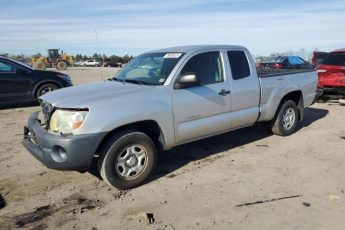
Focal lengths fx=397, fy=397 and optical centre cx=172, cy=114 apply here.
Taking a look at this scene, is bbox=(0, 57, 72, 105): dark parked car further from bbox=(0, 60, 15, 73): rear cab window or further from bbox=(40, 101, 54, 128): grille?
bbox=(40, 101, 54, 128): grille

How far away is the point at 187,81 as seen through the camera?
18.1 ft

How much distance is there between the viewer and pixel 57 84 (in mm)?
12609

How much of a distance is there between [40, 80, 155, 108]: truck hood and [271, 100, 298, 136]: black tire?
3237 millimetres

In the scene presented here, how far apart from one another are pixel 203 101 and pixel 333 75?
677 cm

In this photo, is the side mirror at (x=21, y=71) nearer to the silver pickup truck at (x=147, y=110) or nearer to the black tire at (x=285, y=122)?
the silver pickup truck at (x=147, y=110)

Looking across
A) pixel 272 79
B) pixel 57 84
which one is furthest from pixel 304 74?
pixel 57 84

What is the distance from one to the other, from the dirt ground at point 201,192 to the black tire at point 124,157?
5.6 inches

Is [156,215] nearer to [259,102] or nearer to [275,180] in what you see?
[275,180]

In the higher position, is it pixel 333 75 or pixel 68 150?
pixel 333 75

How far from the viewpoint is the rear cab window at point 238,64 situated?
6.56m

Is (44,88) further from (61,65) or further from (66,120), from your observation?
(61,65)

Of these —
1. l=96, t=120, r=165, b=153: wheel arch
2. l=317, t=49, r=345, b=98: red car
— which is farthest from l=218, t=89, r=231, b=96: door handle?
l=317, t=49, r=345, b=98: red car

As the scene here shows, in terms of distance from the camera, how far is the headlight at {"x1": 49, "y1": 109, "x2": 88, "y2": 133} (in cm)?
477

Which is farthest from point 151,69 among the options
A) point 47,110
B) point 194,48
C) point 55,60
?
point 55,60
